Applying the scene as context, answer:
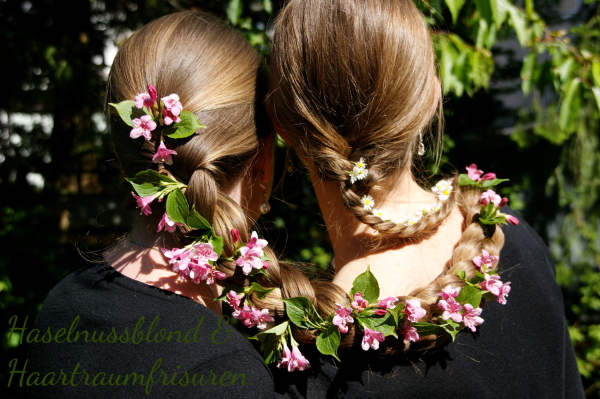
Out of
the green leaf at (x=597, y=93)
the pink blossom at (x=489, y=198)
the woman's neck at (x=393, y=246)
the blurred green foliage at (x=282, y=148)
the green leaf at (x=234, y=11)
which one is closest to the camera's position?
the woman's neck at (x=393, y=246)

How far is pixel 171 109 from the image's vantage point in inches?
46.9

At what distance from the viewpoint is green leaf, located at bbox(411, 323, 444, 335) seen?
1185mm

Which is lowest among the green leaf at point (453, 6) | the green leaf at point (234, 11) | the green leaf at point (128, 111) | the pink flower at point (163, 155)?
the pink flower at point (163, 155)

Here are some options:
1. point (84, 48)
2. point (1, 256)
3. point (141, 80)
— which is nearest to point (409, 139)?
point (141, 80)

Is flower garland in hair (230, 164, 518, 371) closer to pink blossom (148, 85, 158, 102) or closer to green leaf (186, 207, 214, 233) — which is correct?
green leaf (186, 207, 214, 233)

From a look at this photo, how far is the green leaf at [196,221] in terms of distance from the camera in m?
1.22

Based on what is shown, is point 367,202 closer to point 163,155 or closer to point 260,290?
point 260,290

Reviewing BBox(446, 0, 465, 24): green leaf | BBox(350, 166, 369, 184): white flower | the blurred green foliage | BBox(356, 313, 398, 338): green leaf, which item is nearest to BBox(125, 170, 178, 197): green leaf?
BBox(350, 166, 369, 184): white flower

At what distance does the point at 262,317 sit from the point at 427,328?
1.42 ft

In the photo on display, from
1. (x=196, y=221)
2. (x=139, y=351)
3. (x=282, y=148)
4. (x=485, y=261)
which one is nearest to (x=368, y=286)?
(x=485, y=261)

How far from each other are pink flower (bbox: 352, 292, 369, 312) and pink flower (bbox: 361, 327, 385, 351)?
0.06m

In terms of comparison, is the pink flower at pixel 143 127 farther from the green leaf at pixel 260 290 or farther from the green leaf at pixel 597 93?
the green leaf at pixel 597 93

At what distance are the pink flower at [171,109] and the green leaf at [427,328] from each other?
81cm

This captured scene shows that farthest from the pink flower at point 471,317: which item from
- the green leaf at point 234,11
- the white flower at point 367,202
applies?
the green leaf at point 234,11
